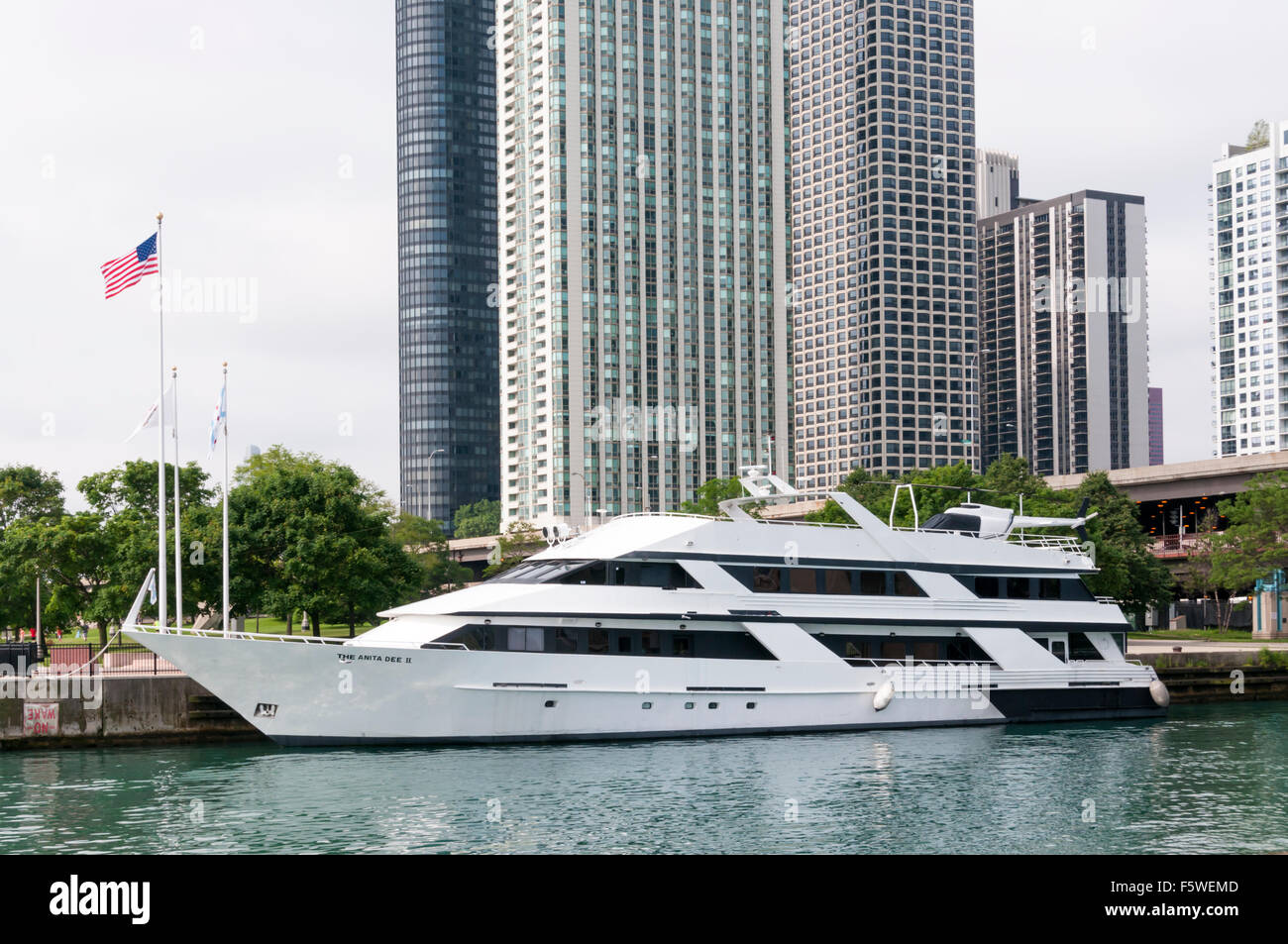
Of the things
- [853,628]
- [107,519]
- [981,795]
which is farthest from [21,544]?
[981,795]

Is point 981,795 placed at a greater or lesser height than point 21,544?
lesser

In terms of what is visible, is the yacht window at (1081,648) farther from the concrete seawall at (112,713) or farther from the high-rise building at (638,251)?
the high-rise building at (638,251)

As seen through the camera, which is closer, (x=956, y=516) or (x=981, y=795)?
(x=981, y=795)

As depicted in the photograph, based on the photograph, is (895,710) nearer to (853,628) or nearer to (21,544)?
(853,628)

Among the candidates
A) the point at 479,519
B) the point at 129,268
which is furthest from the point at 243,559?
the point at 479,519

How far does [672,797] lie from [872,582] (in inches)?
514

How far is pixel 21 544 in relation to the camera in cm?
4828

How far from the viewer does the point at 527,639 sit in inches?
1244

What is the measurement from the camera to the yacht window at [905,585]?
35.8 meters

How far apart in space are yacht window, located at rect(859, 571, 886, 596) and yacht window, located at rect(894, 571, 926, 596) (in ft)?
1.52

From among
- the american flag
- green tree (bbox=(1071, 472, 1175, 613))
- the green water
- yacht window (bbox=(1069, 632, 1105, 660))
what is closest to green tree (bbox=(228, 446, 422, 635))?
the green water

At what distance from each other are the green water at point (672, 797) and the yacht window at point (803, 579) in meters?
3.93
